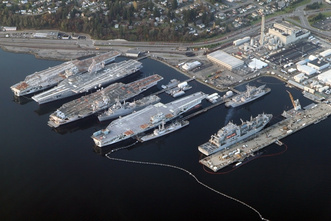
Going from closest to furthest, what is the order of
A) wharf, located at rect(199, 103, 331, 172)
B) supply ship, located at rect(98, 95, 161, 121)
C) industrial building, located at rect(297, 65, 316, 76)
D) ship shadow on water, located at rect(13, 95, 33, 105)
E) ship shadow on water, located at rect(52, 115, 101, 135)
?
1. wharf, located at rect(199, 103, 331, 172)
2. ship shadow on water, located at rect(52, 115, 101, 135)
3. supply ship, located at rect(98, 95, 161, 121)
4. ship shadow on water, located at rect(13, 95, 33, 105)
5. industrial building, located at rect(297, 65, 316, 76)

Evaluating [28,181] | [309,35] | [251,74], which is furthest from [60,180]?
[309,35]

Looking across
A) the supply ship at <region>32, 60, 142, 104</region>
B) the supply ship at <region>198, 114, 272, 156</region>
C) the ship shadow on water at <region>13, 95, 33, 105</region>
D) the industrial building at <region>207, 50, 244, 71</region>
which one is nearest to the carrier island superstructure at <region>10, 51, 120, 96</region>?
the ship shadow on water at <region>13, 95, 33, 105</region>

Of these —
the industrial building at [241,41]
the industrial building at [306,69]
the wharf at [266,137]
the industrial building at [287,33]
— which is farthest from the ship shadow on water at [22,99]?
the industrial building at [287,33]

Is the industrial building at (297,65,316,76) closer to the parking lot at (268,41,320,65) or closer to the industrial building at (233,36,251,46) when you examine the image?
the parking lot at (268,41,320,65)

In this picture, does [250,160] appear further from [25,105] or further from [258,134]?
[25,105]

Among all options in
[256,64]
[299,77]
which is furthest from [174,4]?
[299,77]

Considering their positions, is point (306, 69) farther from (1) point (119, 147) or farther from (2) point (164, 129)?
(1) point (119, 147)

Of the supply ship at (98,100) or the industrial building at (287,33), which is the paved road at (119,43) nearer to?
the industrial building at (287,33)
